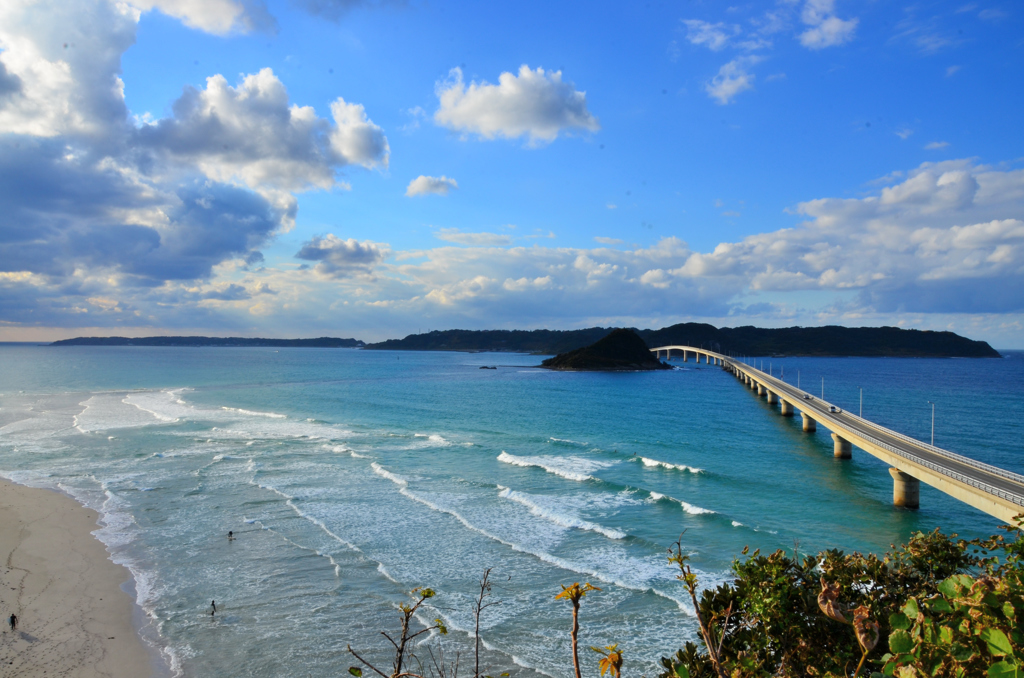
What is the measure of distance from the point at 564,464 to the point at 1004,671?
104ft

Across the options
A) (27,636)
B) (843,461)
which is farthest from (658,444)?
(27,636)

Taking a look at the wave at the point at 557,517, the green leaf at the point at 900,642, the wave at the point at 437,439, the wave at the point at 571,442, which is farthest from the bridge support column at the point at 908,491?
the green leaf at the point at 900,642

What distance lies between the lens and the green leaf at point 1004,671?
7.56ft

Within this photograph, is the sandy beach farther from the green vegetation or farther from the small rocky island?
the small rocky island

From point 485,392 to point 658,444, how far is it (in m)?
41.7

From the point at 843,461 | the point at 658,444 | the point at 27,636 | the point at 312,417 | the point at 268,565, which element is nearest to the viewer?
the point at 27,636

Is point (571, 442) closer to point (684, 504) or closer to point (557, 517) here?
point (684, 504)

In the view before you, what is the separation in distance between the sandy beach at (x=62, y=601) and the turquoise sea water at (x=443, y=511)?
78 centimetres

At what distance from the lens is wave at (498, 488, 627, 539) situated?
2119cm

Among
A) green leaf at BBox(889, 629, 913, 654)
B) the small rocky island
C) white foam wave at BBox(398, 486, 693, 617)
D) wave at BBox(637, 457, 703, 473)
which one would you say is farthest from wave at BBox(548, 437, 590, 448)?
the small rocky island

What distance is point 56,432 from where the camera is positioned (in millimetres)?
42438

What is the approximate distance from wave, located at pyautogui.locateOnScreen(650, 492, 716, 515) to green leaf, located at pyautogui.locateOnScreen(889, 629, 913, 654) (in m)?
22.2

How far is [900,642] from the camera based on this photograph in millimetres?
2859

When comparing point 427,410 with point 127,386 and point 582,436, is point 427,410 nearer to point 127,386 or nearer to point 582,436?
point 582,436
